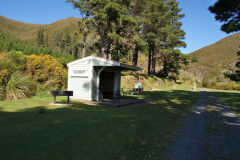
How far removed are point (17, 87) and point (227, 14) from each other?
12.3 m

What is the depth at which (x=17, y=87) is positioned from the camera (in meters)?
9.99

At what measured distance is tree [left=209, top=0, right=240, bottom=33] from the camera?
7.25 meters

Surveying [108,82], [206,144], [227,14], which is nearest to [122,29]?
[108,82]

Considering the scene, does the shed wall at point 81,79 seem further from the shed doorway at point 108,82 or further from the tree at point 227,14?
the tree at point 227,14

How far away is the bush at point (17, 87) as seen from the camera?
9.42 meters

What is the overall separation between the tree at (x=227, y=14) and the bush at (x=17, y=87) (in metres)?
11.1

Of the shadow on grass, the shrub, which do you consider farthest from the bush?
the shadow on grass

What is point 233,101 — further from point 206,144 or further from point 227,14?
point 206,144

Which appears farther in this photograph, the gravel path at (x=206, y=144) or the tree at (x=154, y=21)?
the tree at (x=154, y=21)

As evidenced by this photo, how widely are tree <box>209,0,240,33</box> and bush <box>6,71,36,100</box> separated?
36.5ft

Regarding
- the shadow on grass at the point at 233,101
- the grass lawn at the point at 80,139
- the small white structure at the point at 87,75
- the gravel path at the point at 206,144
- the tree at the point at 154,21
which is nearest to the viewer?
the grass lawn at the point at 80,139

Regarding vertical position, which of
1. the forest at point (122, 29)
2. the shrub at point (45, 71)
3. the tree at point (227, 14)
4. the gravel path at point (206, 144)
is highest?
the forest at point (122, 29)

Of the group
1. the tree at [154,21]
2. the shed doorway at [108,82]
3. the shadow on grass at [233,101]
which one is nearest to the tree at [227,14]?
the shadow on grass at [233,101]

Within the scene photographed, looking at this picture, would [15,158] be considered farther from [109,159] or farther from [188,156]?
[188,156]
